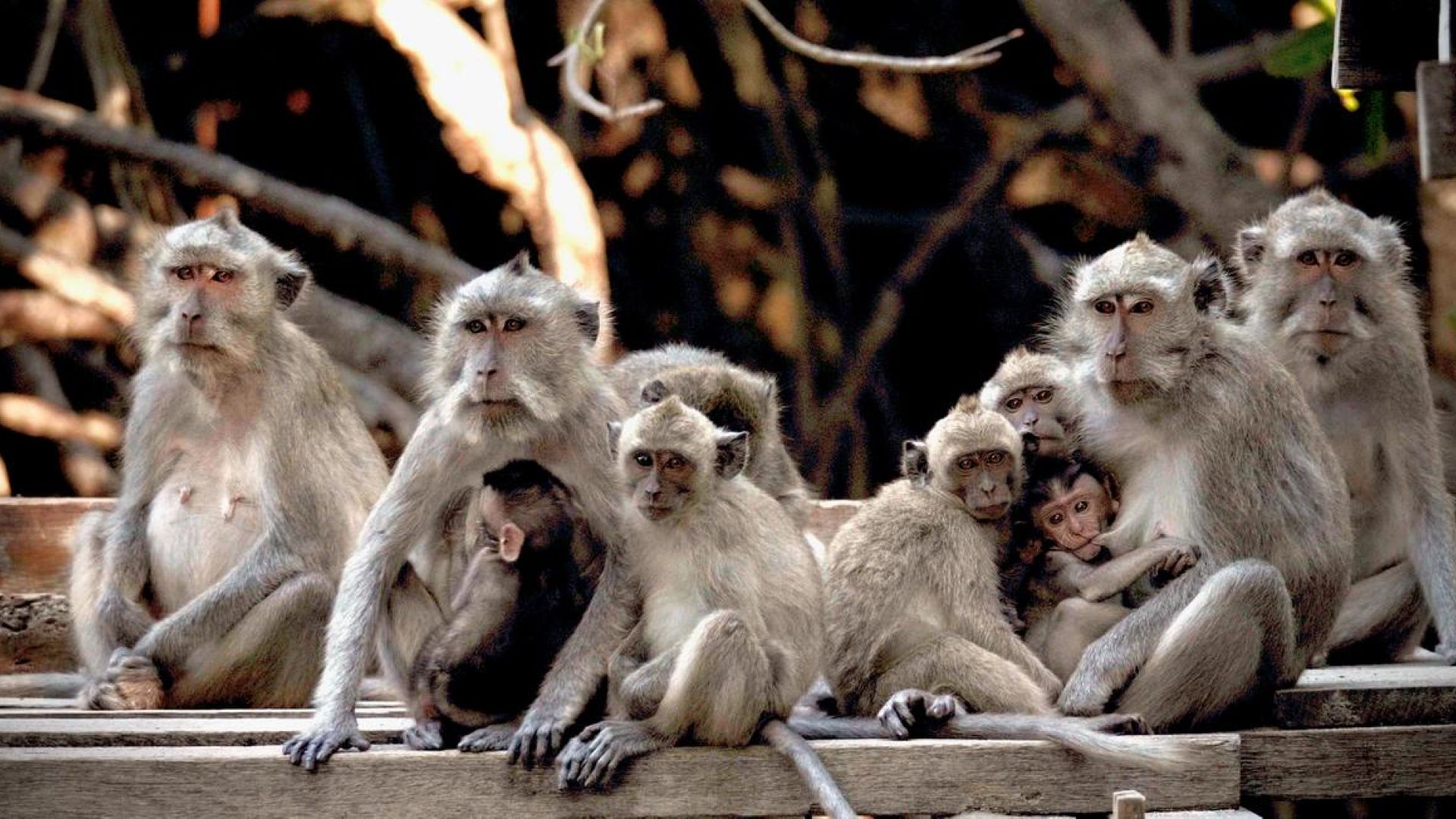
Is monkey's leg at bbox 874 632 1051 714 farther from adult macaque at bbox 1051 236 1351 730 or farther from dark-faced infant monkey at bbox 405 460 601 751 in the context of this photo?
dark-faced infant monkey at bbox 405 460 601 751

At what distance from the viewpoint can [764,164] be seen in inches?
404

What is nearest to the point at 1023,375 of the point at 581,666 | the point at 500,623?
the point at 581,666

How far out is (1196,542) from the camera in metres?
4.90

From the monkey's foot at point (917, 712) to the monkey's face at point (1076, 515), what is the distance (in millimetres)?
674

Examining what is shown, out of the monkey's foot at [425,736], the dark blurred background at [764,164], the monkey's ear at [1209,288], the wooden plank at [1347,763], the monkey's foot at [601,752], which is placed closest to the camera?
the monkey's foot at [601,752]

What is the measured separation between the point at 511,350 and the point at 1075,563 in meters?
1.55

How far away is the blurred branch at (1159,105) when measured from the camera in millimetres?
8492

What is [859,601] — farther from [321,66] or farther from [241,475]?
[321,66]

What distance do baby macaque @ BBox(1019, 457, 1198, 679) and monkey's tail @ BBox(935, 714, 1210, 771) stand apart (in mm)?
432

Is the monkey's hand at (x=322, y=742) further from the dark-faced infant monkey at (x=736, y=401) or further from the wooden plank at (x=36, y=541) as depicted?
the wooden plank at (x=36, y=541)

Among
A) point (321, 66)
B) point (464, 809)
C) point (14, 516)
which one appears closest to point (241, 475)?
point (14, 516)

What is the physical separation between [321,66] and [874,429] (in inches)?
138

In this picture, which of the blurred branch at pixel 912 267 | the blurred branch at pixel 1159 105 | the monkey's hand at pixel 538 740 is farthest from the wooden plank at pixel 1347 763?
the blurred branch at pixel 912 267

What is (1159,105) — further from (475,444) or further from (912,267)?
(475,444)
